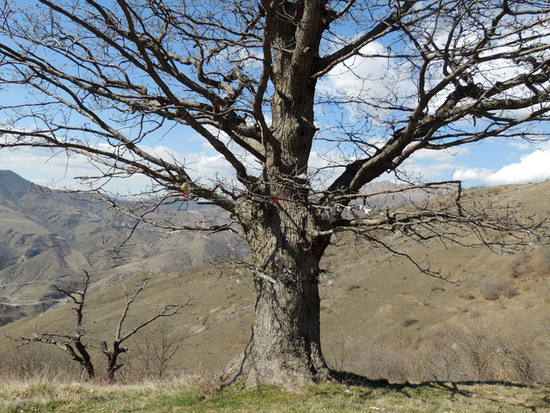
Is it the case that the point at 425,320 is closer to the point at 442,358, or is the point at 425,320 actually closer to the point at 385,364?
the point at 442,358

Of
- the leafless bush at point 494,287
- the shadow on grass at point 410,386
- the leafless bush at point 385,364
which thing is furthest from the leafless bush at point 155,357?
the leafless bush at point 494,287

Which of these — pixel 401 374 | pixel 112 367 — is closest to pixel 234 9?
pixel 112 367

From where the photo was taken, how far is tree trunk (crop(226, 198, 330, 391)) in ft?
16.1

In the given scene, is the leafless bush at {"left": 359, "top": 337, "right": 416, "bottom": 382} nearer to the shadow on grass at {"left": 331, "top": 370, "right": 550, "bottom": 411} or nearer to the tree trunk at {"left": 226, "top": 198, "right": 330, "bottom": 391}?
the shadow on grass at {"left": 331, "top": 370, "right": 550, "bottom": 411}

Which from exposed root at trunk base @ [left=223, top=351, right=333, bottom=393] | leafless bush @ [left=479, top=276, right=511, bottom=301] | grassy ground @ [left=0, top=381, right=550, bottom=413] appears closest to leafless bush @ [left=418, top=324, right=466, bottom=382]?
grassy ground @ [left=0, top=381, right=550, bottom=413]

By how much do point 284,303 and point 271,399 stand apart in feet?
3.86

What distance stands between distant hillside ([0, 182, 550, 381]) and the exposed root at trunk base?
3.97 feet

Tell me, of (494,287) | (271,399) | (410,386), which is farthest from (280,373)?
(494,287)

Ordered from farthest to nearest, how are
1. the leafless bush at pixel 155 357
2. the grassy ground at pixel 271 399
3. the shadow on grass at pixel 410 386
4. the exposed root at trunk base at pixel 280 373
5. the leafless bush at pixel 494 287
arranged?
1. the leafless bush at pixel 494 287
2. the leafless bush at pixel 155 357
3. the shadow on grass at pixel 410 386
4. the exposed root at trunk base at pixel 280 373
5. the grassy ground at pixel 271 399

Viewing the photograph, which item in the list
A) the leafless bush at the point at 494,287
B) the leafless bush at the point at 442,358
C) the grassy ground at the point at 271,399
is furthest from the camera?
the leafless bush at the point at 494,287

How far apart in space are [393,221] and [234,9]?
4211 millimetres

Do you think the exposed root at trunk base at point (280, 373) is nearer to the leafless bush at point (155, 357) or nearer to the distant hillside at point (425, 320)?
the distant hillside at point (425, 320)

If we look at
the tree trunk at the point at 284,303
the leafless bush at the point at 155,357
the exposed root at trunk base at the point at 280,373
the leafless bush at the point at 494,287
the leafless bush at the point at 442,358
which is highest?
the tree trunk at the point at 284,303

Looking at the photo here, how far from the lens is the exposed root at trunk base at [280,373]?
15.5 ft
